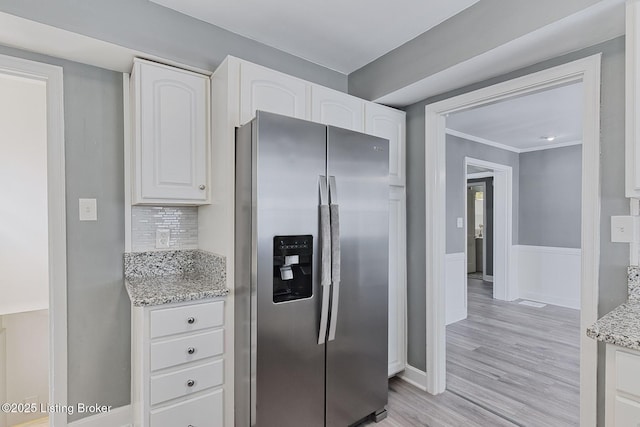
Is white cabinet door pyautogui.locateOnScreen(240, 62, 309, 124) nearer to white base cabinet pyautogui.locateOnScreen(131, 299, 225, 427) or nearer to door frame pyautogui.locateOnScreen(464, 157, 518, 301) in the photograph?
white base cabinet pyautogui.locateOnScreen(131, 299, 225, 427)

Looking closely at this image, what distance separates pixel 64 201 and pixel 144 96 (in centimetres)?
78

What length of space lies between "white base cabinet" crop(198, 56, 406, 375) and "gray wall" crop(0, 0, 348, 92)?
27cm

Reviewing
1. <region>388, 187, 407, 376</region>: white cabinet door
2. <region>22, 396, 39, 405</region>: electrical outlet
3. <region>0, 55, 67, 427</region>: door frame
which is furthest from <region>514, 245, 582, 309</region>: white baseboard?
<region>22, 396, 39, 405</region>: electrical outlet

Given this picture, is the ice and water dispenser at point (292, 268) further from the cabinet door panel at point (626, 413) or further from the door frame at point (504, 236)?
the door frame at point (504, 236)

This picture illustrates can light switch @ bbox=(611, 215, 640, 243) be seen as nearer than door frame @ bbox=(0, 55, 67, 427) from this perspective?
Yes

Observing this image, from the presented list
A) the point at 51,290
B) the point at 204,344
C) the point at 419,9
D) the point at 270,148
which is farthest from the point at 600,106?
the point at 51,290

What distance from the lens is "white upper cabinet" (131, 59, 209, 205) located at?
6.04 ft

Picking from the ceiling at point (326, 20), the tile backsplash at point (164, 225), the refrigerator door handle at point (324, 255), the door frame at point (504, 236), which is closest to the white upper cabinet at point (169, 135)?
the tile backsplash at point (164, 225)

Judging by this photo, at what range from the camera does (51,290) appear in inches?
74.2

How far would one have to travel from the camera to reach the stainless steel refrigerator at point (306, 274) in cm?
163

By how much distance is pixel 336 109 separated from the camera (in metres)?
2.27

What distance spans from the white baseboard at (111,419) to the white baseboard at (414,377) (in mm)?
1996

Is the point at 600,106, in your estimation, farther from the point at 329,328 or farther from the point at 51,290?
the point at 51,290

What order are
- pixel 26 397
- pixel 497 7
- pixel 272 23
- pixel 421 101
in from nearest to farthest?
pixel 497 7
pixel 272 23
pixel 26 397
pixel 421 101
